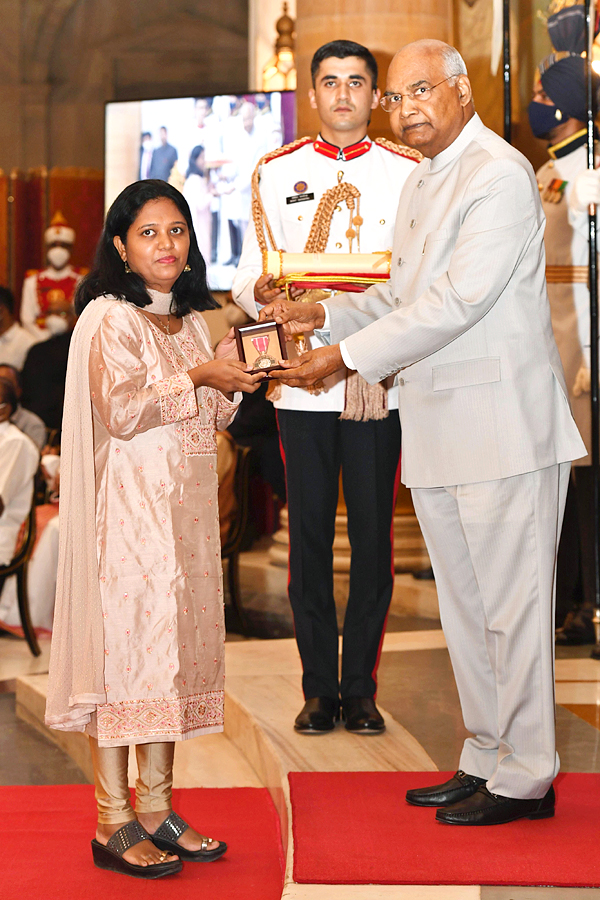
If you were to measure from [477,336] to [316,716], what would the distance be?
125cm

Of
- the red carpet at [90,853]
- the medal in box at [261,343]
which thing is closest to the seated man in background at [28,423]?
the red carpet at [90,853]

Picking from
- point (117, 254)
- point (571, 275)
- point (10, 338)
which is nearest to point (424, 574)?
point (571, 275)

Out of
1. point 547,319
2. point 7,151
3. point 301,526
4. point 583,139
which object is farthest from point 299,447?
point 7,151

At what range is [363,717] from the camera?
296 centimetres

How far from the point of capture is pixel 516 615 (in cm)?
229

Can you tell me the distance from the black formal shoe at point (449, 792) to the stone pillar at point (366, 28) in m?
3.37

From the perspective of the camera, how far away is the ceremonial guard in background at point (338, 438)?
2.98 meters

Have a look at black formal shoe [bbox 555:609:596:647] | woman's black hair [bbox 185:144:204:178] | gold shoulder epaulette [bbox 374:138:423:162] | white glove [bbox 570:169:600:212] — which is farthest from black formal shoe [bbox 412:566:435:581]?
woman's black hair [bbox 185:144:204:178]

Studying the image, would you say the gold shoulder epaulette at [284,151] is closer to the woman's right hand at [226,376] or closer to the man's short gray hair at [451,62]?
the man's short gray hair at [451,62]

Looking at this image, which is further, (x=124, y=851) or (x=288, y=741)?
(x=288, y=741)

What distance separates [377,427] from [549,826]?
116cm

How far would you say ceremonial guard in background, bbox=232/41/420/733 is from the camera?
2.98 metres

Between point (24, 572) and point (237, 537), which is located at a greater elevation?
point (237, 537)

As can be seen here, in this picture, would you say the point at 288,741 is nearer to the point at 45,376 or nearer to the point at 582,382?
the point at 582,382
